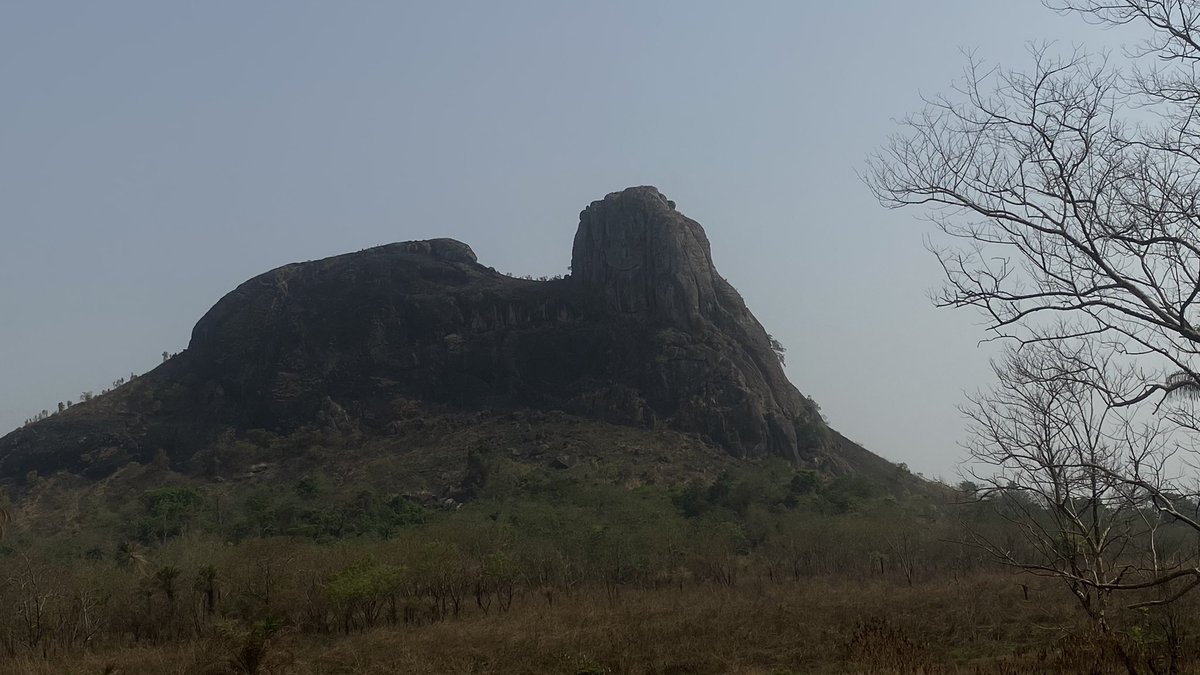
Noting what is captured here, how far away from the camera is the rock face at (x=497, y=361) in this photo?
9494 cm

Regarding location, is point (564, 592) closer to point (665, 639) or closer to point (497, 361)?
point (665, 639)

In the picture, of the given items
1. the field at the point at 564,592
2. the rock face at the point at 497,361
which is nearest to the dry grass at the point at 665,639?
the field at the point at 564,592

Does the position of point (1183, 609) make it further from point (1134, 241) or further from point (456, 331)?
point (456, 331)

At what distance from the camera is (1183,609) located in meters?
25.0

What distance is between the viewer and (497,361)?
10481 cm

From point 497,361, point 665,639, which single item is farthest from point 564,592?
point 497,361

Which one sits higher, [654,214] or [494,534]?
[654,214]

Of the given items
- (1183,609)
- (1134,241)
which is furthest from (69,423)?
(1134,241)

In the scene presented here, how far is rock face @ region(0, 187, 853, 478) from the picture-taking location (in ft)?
311

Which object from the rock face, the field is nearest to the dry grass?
the field

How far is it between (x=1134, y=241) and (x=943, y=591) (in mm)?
35159

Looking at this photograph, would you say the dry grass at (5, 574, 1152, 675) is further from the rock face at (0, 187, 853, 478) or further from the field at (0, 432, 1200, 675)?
the rock face at (0, 187, 853, 478)

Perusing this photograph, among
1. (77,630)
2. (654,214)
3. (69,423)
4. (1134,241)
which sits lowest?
(77,630)

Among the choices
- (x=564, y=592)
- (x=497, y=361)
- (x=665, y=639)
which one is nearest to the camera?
(x=665, y=639)
